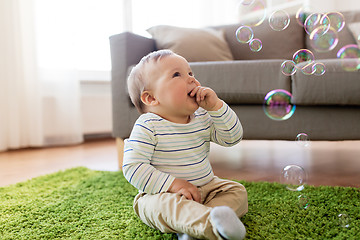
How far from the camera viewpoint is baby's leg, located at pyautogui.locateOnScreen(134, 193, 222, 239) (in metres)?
0.65

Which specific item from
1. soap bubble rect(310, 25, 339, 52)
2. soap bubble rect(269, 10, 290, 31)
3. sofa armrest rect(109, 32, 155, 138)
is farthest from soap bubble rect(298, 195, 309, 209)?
sofa armrest rect(109, 32, 155, 138)

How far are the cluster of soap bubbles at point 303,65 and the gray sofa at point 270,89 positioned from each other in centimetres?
12

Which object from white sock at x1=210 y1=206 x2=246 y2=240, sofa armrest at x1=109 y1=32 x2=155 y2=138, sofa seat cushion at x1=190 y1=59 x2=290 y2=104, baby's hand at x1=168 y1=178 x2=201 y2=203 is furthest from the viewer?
sofa armrest at x1=109 y1=32 x2=155 y2=138

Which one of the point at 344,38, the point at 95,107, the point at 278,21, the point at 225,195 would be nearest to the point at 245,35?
the point at 278,21

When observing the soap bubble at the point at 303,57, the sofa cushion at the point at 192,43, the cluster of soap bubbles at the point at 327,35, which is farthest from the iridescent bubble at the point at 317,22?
the sofa cushion at the point at 192,43

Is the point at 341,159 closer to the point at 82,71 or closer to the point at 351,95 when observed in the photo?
the point at 351,95

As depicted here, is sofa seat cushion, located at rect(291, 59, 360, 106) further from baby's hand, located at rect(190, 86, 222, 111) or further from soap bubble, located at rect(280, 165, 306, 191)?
baby's hand, located at rect(190, 86, 222, 111)

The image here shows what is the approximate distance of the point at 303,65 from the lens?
1188 millimetres

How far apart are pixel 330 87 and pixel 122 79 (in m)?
0.95

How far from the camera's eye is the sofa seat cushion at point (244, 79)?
136 centimetres

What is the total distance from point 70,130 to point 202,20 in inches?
72.1

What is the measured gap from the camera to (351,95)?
1.26 meters

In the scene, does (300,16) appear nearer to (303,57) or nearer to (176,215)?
(303,57)

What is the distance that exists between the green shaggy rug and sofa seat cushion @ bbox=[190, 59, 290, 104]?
394 mm
